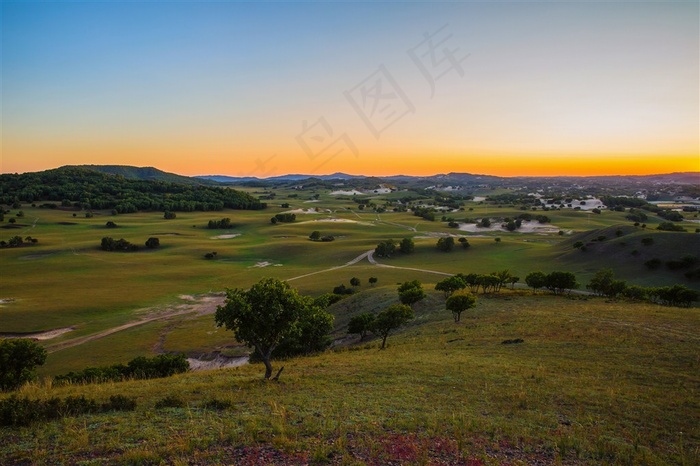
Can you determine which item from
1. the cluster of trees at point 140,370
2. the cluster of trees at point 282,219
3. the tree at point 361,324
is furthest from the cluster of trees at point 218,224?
the cluster of trees at point 140,370

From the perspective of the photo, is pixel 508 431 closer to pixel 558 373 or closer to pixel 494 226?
pixel 558 373

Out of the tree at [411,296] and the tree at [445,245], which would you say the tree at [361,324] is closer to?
the tree at [411,296]

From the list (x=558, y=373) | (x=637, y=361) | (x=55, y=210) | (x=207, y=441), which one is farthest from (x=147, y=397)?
(x=55, y=210)

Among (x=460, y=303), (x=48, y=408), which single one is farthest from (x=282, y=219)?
(x=48, y=408)

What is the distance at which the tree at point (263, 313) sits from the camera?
21.8 meters

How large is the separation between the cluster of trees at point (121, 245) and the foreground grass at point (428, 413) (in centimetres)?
10674

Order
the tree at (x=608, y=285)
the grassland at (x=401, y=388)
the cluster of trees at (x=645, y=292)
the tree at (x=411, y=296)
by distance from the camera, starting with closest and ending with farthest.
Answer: the grassland at (x=401, y=388) → the cluster of trees at (x=645, y=292) → the tree at (x=411, y=296) → the tree at (x=608, y=285)

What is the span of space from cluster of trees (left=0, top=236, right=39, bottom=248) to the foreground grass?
119202 mm

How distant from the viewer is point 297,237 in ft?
468

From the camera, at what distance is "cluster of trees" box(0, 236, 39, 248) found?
4309 inches

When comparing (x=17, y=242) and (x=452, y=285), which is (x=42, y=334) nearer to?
(x=452, y=285)

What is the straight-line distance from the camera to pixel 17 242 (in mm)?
110688

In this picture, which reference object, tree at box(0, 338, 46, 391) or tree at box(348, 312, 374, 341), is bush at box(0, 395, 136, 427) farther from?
tree at box(348, 312, 374, 341)

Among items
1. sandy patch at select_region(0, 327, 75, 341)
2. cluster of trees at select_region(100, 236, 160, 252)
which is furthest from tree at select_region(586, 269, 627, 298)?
cluster of trees at select_region(100, 236, 160, 252)
